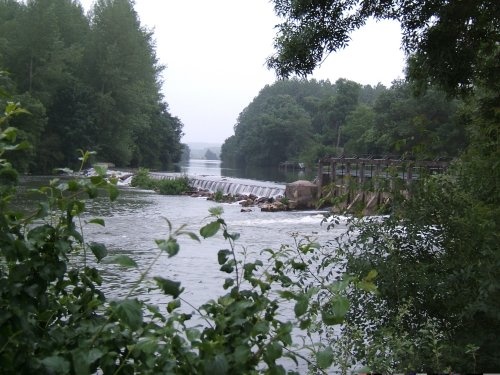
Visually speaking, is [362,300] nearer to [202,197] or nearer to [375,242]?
[375,242]

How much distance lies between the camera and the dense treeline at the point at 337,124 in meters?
46.5

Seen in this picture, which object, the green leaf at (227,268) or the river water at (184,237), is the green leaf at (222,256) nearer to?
the green leaf at (227,268)

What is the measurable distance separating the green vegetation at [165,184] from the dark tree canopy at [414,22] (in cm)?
2523

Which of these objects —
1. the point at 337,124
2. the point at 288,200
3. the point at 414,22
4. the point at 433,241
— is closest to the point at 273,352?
the point at 433,241

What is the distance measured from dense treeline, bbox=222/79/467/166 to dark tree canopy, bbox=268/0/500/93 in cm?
3039

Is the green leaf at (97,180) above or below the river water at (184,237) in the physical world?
above

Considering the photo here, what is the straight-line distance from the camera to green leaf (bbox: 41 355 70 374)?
1679 mm

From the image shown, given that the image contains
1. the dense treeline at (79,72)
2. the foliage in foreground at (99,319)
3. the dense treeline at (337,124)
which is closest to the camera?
the foliage in foreground at (99,319)

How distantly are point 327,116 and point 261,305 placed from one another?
90.2 meters

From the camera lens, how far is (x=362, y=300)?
5.09m

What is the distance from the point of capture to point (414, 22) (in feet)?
25.5

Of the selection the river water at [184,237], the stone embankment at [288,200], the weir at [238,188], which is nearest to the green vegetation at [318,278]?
the river water at [184,237]

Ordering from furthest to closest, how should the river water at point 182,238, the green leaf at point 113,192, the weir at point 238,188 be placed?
1. the weir at point 238,188
2. the river water at point 182,238
3. the green leaf at point 113,192

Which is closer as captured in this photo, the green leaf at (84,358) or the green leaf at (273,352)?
the green leaf at (84,358)
